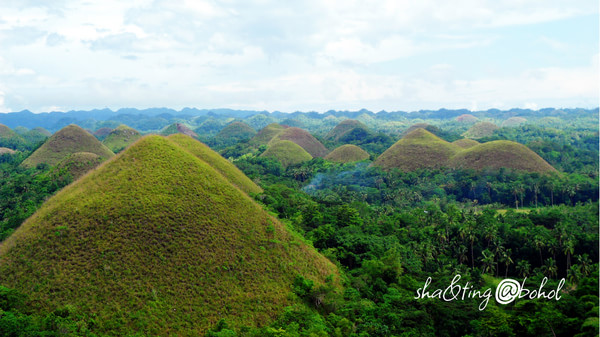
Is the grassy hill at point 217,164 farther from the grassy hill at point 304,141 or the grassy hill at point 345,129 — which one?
the grassy hill at point 345,129

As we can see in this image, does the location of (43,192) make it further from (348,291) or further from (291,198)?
(348,291)

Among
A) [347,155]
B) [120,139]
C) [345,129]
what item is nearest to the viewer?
[347,155]

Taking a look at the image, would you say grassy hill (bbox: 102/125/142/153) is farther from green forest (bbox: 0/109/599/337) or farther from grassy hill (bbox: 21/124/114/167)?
green forest (bbox: 0/109/599/337)

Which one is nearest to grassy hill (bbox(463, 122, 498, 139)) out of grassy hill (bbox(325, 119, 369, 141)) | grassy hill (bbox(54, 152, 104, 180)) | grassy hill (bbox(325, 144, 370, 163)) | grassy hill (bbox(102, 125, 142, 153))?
grassy hill (bbox(325, 119, 369, 141))

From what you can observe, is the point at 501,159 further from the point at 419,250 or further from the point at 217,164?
the point at 217,164

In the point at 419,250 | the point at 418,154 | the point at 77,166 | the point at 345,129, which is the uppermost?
the point at 345,129

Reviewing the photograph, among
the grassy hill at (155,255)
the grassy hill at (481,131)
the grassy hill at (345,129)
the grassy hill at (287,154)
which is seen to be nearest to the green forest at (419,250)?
the grassy hill at (155,255)

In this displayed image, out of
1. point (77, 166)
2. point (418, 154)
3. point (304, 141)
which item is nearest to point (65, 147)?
point (77, 166)
